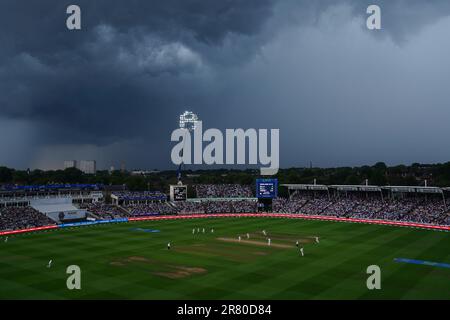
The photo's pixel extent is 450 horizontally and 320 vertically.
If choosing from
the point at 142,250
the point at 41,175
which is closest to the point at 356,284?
the point at 142,250

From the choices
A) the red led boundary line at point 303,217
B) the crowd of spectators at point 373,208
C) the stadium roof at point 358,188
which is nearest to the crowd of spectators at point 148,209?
the red led boundary line at point 303,217

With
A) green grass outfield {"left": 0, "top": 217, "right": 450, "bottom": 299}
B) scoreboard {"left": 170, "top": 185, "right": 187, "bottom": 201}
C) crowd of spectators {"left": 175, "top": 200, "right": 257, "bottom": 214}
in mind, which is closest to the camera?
green grass outfield {"left": 0, "top": 217, "right": 450, "bottom": 299}

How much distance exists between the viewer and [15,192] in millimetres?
80562

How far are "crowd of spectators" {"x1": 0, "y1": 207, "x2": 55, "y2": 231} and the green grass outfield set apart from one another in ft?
20.9

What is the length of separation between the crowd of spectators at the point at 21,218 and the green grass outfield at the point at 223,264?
6.36 metres

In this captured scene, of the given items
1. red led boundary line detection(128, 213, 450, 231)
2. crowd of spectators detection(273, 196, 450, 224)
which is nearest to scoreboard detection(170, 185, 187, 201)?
red led boundary line detection(128, 213, 450, 231)

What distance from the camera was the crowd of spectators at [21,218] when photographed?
6228 cm

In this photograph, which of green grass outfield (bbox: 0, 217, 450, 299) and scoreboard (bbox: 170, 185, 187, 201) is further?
scoreboard (bbox: 170, 185, 187, 201)

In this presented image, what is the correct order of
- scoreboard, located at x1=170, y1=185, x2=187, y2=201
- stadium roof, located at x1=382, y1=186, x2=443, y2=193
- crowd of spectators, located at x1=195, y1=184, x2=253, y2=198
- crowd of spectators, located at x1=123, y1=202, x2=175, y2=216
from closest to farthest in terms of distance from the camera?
stadium roof, located at x1=382, y1=186, x2=443, y2=193
crowd of spectators, located at x1=123, y1=202, x2=175, y2=216
scoreboard, located at x1=170, y1=185, x2=187, y2=201
crowd of spectators, located at x1=195, y1=184, x2=253, y2=198

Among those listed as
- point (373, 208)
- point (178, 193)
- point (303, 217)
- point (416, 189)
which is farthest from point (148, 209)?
point (416, 189)

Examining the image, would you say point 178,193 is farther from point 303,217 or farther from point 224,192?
point 303,217

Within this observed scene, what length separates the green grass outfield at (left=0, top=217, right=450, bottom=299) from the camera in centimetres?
2823

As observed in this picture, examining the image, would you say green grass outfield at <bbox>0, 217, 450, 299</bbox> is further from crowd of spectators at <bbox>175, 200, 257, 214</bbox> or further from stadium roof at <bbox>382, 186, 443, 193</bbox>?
crowd of spectators at <bbox>175, 200, 257, 214</bbox>
